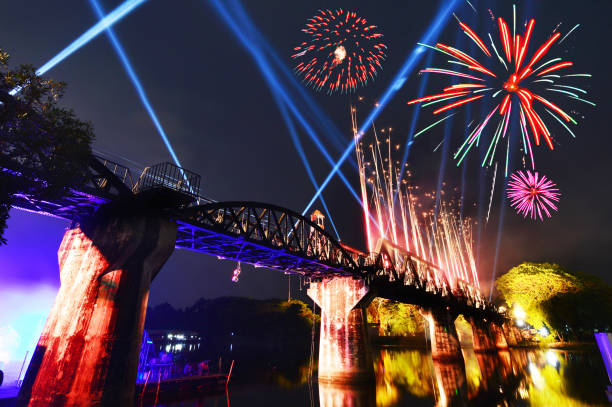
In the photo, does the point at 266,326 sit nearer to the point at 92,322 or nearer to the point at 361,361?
the point at 361,361

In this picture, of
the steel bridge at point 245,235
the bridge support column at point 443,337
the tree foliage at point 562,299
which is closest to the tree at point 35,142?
the steel bridge at point 245,235

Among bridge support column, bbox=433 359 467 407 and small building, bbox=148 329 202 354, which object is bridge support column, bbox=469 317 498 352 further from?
small building, bbox=148 329 202 354

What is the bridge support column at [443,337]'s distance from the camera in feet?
151

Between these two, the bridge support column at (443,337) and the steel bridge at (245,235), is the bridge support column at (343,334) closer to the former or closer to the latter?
the steel bridge at (245,235)

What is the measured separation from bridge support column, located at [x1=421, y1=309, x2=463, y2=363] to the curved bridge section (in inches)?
977

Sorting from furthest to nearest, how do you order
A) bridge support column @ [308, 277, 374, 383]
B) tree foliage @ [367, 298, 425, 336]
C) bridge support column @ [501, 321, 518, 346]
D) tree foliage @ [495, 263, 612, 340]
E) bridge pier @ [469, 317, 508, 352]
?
bridge support column @ [501, 321, 518, 346]
tree foliage @ [367, 298, 425, 336]
bridge pier @ [469, 317, 508, 352]
tree foliage @ [495, 263, 612, 340]
bridge support column @ [308, 277, 374, 383]

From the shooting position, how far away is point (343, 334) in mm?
32344

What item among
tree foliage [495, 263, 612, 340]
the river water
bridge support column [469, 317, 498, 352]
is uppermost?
tree foliage [495, 263, 612, 340]

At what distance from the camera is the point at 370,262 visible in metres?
36.4

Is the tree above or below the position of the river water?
above

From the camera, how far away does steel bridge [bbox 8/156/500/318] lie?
1702 centimetres

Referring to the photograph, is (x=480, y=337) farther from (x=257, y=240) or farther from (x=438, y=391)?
(x=257, y=240)

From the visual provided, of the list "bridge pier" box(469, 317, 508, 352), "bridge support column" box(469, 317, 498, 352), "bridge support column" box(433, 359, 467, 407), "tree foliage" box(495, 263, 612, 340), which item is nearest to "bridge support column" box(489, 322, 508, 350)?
"bridge pier" box(469, 317, 508, 352)

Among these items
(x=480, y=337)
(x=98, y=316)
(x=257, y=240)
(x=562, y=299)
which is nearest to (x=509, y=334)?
(x=480, y=337)
